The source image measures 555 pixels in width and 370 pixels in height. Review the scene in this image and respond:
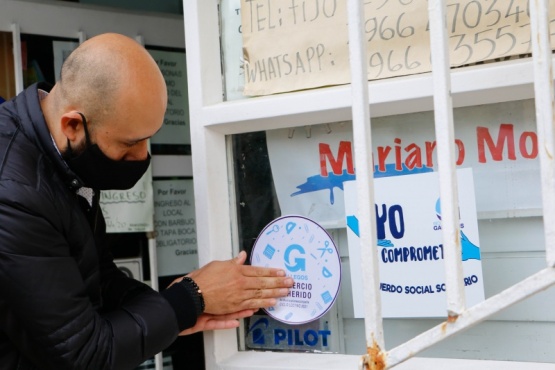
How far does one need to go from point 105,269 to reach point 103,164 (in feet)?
1.41

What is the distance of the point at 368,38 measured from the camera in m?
1.93

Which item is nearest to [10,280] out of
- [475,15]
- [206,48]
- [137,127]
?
[137,127]

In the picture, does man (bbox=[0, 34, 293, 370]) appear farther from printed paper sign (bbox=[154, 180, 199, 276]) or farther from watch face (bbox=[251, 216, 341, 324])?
printed paper sign (bbox=[154, 180, 199, 276])

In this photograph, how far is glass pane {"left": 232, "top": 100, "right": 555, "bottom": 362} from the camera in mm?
1822

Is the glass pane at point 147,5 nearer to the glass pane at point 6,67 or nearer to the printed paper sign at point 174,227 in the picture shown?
the glass pane at point 6,67

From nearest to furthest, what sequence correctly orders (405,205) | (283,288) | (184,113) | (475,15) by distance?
1. (475,15)
2. (405,205)
3. (283,288)
4. (184,113)

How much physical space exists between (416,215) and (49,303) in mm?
877

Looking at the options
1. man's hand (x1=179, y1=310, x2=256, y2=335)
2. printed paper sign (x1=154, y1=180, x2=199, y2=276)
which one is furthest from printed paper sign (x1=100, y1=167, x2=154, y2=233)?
man's hand (x1=179, y1=310, x2=256, y2=335)

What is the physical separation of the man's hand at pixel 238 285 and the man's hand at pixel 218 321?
26mm

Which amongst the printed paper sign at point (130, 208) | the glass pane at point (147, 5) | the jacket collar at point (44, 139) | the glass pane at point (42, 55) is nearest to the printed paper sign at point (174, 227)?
the printed paper sign at point (130, 208)

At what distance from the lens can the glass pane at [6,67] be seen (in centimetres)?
299

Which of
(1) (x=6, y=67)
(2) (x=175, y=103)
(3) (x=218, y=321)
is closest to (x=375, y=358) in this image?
(3) (x=218, y=321)

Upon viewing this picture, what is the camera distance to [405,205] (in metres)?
1.93

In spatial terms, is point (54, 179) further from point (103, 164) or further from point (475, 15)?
point (475, 15)
